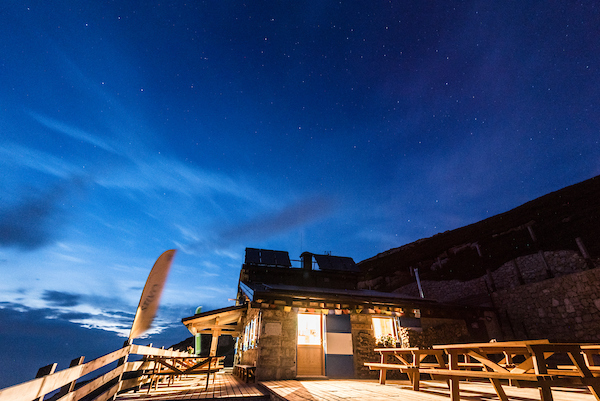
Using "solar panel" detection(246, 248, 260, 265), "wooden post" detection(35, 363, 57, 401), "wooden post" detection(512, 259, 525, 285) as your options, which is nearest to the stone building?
"wooden post" detection(512, 259, 525, 285)

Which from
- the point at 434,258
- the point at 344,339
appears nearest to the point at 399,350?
the point at 344,339

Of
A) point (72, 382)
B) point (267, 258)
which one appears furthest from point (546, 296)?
point (72, 382)

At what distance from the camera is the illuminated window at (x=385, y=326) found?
33.6ft

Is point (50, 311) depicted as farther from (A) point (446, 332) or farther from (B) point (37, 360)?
(A) point (446, 332)

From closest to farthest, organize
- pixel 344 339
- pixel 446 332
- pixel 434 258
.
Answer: pixel 344 339 < pixel 446 332 < pixel 434 258

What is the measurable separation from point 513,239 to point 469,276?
3128mm

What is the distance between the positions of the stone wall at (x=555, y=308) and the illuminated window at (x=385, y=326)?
5.14 m

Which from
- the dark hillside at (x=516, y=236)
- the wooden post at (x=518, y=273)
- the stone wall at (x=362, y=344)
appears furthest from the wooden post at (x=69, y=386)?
the wooden post at (x=518, y=273)

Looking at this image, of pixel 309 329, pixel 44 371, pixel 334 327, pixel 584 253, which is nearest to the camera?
pixel 44 371

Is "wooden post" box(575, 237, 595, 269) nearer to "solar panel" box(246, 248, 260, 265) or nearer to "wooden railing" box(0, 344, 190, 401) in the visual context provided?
"solar panel" box(246, 248, 260, 265)

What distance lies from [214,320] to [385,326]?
7494 millimetres

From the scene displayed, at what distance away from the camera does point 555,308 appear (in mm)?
10617

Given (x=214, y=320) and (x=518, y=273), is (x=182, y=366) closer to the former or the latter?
(x=214, y=320)

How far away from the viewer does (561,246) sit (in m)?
11.8
